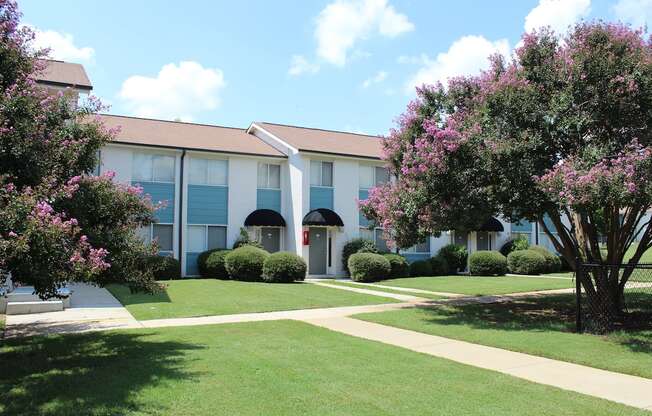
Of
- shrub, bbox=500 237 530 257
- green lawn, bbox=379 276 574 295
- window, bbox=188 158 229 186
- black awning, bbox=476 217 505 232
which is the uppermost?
window, bbox=188 158 229 186

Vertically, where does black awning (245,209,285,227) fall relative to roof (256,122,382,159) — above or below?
below

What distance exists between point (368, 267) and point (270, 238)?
589 centimetres

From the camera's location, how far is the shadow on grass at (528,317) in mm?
10500

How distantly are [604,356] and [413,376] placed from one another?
3.52 metres

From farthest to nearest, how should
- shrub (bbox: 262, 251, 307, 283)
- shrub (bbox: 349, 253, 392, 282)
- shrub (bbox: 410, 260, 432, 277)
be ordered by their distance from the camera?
shrub (bbox: 410, 260, 432, 277), shrub (bbox: 349, 253, 392, 282), shrub (bbox: 262, 251, 307, 283)

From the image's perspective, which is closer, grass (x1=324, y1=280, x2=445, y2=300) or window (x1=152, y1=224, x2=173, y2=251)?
grass (x1=324, y1=280, x2=445, y2=300)

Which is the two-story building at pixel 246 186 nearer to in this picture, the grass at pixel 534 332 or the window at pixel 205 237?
the window at pixel 205 237

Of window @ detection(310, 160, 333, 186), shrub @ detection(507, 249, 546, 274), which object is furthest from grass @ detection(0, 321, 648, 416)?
shrub @ detection(507, 249, 546, 274)

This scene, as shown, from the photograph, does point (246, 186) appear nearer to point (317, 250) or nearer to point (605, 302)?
point (317, 250)

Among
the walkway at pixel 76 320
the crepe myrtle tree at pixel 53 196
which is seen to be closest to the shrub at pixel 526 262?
the walkway at pixel 76 320

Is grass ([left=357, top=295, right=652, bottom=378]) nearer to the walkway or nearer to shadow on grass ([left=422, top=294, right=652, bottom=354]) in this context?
shadow on grass ([left=422, top=294, right=652, bottom=354])

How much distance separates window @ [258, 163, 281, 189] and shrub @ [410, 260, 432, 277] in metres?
7.76

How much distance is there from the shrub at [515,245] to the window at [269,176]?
13988 millimetres

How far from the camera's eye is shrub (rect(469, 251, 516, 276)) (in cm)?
2808
